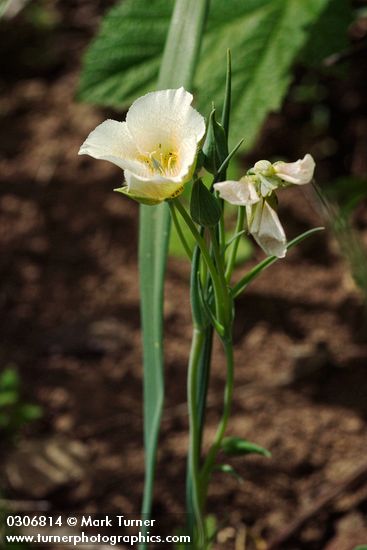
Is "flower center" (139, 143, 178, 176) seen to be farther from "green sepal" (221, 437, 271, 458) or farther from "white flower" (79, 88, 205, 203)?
"green sepal" (221, 437, 271, 458)

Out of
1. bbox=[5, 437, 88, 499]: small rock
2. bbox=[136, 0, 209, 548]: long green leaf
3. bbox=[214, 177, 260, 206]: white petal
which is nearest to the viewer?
bbox=[214, 177, 260, 206]: white petal

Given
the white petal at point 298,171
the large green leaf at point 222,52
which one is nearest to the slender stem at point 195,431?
the white petal at point 298,171

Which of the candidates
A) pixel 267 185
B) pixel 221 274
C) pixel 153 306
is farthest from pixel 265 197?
pixel 153 306

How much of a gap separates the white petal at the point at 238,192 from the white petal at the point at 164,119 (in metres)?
0.07

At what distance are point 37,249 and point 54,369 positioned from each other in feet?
1.12

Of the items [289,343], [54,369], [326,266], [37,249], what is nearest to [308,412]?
[289,343]

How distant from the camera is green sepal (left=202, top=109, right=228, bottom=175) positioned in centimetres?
77

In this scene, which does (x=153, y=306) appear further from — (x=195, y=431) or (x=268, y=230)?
(x=268, y=230)

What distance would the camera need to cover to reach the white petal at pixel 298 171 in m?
0.69

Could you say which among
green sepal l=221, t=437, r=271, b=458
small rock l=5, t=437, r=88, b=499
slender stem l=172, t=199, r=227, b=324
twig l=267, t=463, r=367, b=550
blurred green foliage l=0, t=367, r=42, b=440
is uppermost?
slender stem l=172, t=199, r=227, b=324

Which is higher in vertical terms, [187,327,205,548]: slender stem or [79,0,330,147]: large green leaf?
[79,0,330,147]: large green leaf

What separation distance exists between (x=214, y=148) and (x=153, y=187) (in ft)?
0.32

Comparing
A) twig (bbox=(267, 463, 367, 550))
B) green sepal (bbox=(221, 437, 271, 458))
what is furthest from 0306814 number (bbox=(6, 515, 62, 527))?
green sepal (bbox=(221, 437, 271, 458))

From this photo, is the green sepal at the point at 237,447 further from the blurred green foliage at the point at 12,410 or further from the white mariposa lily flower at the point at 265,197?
the blurred green foliage at the point at 12,410
